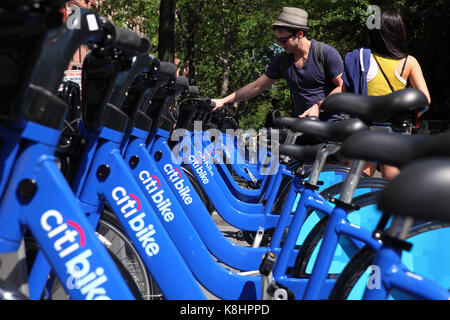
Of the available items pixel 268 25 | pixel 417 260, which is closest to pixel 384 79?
pixel 417 260

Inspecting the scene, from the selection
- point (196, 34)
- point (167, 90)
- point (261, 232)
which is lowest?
point (196, 34)

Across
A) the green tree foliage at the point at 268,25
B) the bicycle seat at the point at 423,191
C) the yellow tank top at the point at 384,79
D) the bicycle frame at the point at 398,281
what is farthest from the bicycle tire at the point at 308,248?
the green tree foliage at the point at 268,25

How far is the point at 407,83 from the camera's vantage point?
4.03m

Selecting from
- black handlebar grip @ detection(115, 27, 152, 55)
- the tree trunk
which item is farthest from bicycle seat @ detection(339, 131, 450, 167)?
the tree trunk

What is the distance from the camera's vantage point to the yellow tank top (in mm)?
3973

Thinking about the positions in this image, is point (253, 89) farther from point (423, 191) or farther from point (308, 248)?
point (423, 191)

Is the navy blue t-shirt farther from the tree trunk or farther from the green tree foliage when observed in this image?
the green tree foliage

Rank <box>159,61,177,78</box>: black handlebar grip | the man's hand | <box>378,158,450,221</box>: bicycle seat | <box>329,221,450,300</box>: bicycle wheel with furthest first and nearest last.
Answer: the man's hand → <box>159,61,177,78</box>: black handlebar grip → <box>329,221,450,300</box>: bicycle wheel → <box>378,158,450,221</box>: bicycle seat

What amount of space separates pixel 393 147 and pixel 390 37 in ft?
9.27

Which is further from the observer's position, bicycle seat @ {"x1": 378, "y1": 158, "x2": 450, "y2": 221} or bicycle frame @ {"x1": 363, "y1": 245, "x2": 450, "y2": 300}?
bicycle frame @ {"x1": 363, "y1": 245, "x2": 450, "y2": 300}

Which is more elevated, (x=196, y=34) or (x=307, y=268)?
(x=307, y=268)
